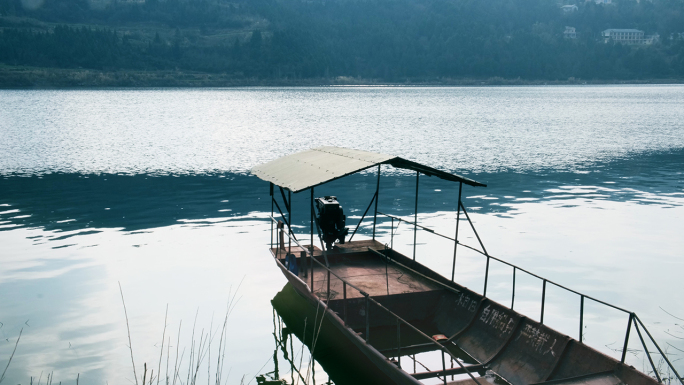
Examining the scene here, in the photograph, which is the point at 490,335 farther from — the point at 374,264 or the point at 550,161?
the point at 550,161

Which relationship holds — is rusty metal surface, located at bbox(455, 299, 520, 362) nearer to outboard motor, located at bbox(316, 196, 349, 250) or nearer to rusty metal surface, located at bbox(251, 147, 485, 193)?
rusty metal surface, located at bbox(251, 147, 485, 193)

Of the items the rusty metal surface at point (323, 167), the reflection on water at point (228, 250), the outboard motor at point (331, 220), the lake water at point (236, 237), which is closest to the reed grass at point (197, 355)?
the lake water at point (236, 237)

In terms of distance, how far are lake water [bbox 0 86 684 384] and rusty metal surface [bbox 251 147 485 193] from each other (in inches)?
150

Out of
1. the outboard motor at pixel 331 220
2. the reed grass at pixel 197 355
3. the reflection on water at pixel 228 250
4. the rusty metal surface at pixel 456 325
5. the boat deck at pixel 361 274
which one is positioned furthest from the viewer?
the outboard motor at pixel 331 220

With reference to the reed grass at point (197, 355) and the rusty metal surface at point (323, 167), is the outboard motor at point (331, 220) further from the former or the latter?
the reed grass at point (197, 355)

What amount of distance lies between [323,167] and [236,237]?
9933mm

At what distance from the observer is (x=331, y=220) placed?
57.4 feet

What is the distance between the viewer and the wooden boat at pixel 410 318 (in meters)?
10.5

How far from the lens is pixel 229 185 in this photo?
35125 mm

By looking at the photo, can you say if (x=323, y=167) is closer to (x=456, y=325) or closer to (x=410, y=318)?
(x=410, y=318)

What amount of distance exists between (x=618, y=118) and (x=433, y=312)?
78.5 metres

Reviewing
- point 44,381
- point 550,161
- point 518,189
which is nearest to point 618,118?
point 550,161

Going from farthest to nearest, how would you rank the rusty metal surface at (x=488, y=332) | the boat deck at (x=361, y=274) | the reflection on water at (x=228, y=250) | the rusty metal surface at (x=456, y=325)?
the reflection on water at (x=228, y=250)
the boat deck at (x=361, y=274)
the rusty metal surface at (x=488, y=332)
the rusty metal surface at (x=456, y=325)

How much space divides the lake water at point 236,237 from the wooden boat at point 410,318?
5.30ft
